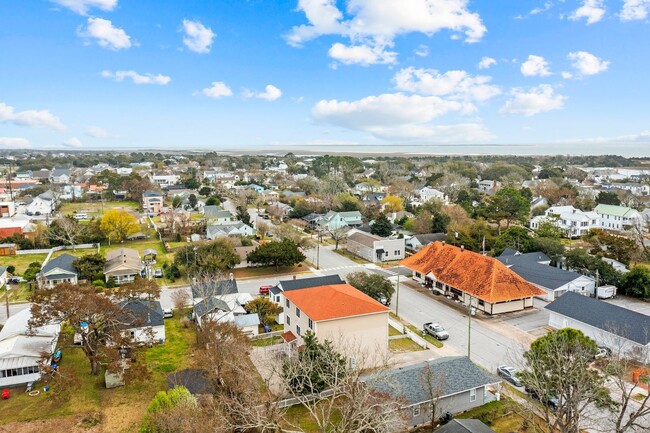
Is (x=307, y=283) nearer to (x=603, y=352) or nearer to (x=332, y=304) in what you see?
(x=332, y=304)

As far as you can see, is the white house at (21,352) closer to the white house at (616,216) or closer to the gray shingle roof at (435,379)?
the gray shingle roof at (435,379)

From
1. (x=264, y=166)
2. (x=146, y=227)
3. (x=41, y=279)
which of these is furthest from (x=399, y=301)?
(x=264, y=166)

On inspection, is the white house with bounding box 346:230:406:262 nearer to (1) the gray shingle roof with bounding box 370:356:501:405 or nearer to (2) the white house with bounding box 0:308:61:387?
(1) the gray shingle roof with bounding box 370:356:501:405

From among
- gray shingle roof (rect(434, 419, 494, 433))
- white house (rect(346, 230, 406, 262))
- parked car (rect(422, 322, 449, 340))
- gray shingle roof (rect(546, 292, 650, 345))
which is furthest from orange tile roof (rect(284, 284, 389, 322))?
white house (rect(346, 230, 406, 262))

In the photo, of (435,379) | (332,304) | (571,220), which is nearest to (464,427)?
(435,379)

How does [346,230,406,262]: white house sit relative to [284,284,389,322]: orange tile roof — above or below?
below

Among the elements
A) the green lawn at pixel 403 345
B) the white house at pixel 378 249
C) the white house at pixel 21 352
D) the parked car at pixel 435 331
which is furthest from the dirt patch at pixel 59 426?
the white house at pixel 378 249
